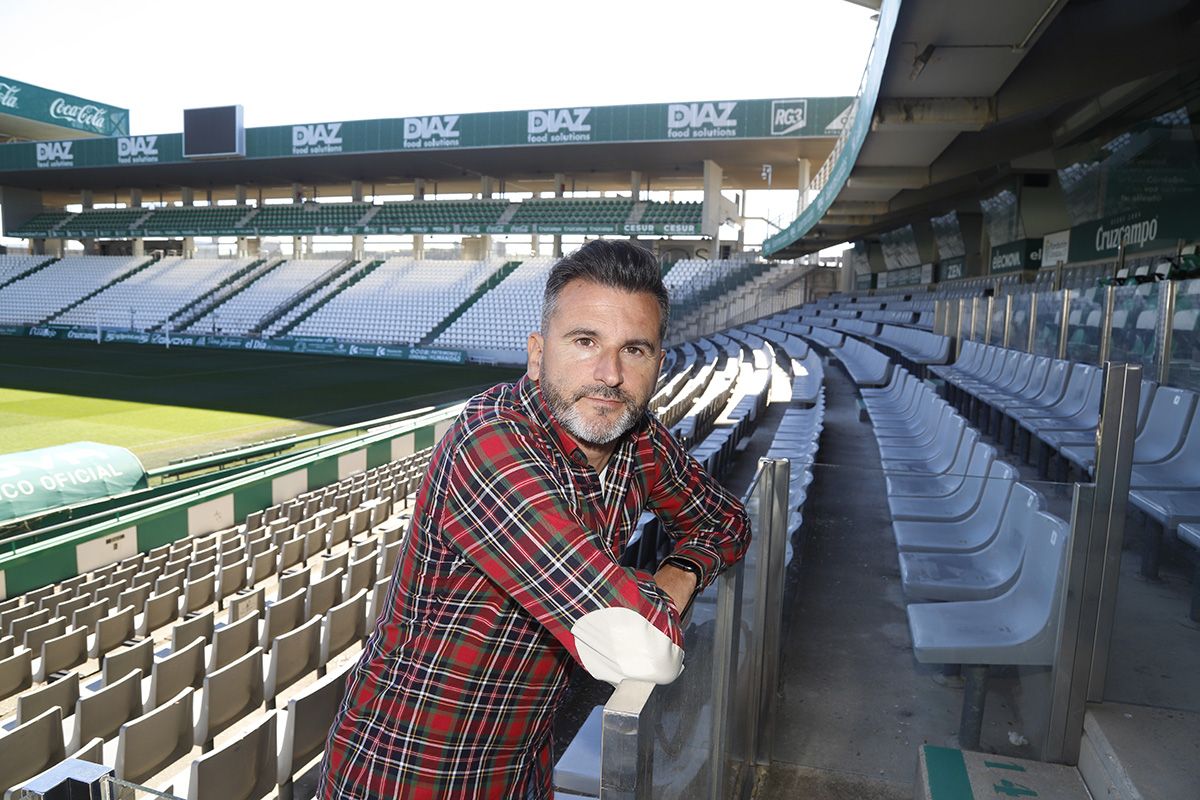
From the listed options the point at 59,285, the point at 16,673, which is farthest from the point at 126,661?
the point at 59,285

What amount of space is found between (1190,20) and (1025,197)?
7.85m

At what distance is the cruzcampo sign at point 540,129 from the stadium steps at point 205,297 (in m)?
5.79

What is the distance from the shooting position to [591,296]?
1.45 m

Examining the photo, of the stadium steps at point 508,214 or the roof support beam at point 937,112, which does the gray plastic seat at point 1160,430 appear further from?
the stadium steps at point 508,214

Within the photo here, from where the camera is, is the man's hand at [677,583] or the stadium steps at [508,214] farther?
the stadium steps at [508,214]

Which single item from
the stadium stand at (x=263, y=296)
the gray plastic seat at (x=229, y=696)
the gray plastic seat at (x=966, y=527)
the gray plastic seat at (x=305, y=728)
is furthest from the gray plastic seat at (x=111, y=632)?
the stadium stand at (x=263, y=296)

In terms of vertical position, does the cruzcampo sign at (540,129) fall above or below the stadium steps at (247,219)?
above

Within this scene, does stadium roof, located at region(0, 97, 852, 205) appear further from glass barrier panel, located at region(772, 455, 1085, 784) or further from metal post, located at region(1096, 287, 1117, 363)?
glass barrier panel, located at region(772, 455, 1085, 784)

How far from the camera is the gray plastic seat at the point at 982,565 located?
105 inches

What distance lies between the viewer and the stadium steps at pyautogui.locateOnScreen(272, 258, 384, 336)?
3459cm

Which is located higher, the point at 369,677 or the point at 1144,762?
the point at 369,677

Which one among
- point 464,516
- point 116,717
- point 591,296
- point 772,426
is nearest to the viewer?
point 464,516

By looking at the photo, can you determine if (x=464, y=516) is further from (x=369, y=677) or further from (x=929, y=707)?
(x=929, y=707)

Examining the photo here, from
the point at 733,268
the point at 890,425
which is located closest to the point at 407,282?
the point at 733,268
